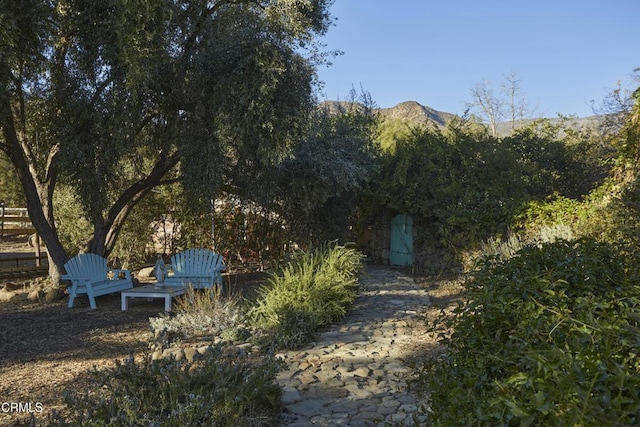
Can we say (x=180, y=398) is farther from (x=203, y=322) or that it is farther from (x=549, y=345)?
(x=203, y=322)

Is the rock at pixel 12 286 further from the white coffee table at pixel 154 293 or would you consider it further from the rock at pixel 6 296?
the white coffee table at pixel 154 293

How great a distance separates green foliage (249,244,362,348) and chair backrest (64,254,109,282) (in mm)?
3087

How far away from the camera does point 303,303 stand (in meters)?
5.61

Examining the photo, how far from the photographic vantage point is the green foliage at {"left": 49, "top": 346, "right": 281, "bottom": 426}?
2492mm

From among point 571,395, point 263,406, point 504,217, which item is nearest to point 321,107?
point 504,217

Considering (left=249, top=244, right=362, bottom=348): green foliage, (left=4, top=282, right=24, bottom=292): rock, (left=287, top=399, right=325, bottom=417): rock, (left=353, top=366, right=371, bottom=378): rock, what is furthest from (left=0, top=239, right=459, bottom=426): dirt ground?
(left=249, top=244, right=362, bottom=348): green foliage

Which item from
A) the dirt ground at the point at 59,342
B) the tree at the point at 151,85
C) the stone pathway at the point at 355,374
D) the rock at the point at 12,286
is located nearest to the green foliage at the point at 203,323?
the dirt ground at the point at 59,342

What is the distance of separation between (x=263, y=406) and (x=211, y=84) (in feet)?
18.3

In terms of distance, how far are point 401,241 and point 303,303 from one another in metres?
7.53

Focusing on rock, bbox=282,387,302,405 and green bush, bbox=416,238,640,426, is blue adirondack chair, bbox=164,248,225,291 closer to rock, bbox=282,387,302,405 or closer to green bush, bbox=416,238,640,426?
rock, bbox=282,387,302,405

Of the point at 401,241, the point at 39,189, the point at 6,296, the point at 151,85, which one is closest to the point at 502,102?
the point at 401,241

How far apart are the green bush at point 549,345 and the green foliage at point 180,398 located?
1276 mm

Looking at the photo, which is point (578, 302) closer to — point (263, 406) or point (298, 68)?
point (263, 406)

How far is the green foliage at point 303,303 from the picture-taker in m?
5.07
